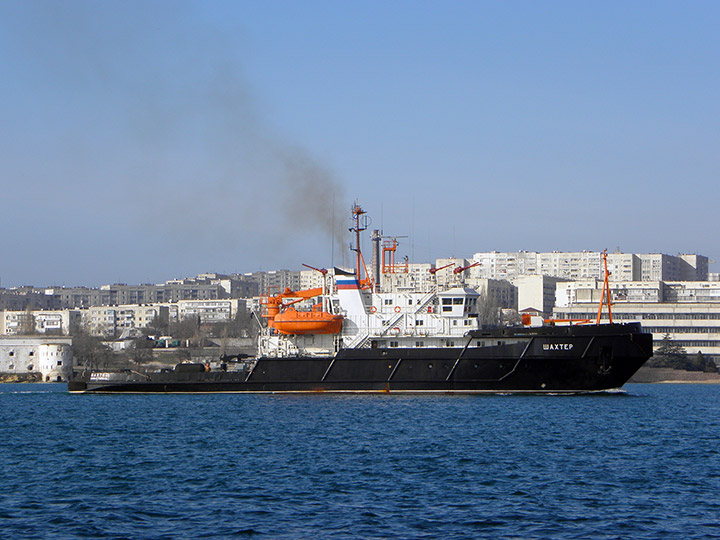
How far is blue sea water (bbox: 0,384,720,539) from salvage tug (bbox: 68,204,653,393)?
378 centimetres

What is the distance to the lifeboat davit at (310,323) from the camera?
1686 inches

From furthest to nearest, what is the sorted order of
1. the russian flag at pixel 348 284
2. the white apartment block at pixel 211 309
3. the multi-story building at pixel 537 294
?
the white apartment block at pixel 211 309, the multi-story building at pixel 537 294, the russian flag at pixel 348 284

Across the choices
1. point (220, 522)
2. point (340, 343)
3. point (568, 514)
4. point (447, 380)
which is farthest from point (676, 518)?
point (340, 343)

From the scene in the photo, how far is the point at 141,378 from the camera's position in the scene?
4584 cm

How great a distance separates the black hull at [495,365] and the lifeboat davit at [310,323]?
4.74 ft

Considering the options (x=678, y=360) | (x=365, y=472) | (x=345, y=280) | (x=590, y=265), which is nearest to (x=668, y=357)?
(x=678, y=360)

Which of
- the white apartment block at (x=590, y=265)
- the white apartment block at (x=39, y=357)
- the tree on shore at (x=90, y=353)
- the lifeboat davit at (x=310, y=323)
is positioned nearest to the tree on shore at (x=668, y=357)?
the lifeboat davit at (x=310, y=323)

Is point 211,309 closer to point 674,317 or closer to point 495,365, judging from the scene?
point 674,317

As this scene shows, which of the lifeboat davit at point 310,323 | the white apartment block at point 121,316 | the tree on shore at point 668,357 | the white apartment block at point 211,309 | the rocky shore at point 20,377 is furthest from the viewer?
the white apartment block at point 211,309

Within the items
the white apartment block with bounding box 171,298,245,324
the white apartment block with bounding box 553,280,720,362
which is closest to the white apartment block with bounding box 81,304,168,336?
the white apartment block with bounding box 171,298,245,324

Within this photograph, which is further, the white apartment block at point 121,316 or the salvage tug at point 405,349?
the white apartment block at point 121,316

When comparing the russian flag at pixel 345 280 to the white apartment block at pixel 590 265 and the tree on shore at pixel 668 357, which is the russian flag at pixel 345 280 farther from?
the white apartment block at pixel 590 265

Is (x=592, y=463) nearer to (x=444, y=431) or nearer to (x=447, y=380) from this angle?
(x=444, y=431)

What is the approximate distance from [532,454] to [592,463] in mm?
1786
